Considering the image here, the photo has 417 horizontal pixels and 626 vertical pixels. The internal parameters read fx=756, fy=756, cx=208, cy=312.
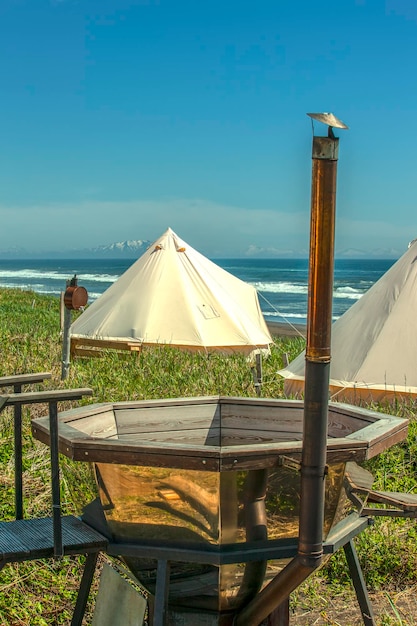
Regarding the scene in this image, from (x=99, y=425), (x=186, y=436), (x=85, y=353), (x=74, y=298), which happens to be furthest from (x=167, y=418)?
(x=85, y=353)

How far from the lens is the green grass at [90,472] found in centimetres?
Result: 398

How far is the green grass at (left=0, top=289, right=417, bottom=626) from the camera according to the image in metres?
3.98

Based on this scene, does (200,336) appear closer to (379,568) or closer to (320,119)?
(379,568)

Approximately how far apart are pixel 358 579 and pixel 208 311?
944 centimetres

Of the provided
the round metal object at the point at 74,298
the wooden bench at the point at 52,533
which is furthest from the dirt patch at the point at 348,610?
the round metal object at the point at 74,298

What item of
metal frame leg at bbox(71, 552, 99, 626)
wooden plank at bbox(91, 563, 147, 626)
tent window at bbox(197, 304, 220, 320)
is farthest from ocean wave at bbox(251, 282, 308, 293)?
wooden plank at bbox(91, 563, 147, 626)

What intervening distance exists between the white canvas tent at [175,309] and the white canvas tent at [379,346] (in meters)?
3.73

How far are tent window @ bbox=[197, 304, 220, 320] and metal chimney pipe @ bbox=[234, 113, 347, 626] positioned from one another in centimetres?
1001

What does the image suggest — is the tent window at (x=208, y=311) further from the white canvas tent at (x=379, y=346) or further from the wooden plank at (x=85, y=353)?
the white canvas tent at (x=379, y=346)

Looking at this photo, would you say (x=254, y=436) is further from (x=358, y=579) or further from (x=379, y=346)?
(x=379, y=346)

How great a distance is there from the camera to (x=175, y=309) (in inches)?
489

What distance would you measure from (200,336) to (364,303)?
400 cm

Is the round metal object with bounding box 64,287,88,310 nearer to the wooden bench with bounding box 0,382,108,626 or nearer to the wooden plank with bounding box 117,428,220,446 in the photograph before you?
the wooden plank with bounding box 117,428,220,446

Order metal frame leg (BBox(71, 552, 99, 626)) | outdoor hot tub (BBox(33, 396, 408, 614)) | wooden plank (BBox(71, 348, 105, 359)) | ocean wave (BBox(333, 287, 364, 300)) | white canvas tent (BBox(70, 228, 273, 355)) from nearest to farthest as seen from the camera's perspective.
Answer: outdoor hot tub (BBox(33, 396, 408, 614)) < metal frame leg (BBox(71, 552, 99, 626)) < wooden plank (BBox(71, 348, 105, 359)) < white canvas tent (BBox(70, 228, 273, 355)) < ocean wave (BBox(333, 287, 364, 300))
